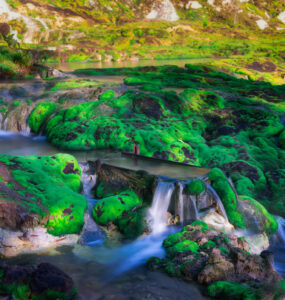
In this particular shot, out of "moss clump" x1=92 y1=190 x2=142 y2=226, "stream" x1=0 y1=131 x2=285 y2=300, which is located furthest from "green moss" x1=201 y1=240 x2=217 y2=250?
"moss clump" x1=92 y1=190 x2=142 y2=226

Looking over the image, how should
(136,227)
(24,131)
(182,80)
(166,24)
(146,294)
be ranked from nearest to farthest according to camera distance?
(146,294), (136,227), (24,131), (182,80), (166,24)

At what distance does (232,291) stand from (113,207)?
10.3 ft

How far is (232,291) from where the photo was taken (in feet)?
17.2

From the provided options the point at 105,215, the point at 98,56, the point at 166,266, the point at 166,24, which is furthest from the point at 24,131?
the point at 166,24

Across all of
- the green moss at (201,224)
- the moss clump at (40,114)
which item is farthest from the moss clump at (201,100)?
the green moss at (201,224)

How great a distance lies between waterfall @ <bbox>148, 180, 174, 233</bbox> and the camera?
25.0 ft

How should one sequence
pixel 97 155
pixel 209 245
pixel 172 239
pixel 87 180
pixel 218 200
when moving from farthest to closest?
pixel 97 155 < pixel 87 180 < pixel 218 200 < pixel 172 239 < pixel 209 245

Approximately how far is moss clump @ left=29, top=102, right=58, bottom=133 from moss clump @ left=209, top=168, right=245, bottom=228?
753 centimetres

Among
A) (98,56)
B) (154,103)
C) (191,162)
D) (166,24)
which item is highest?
(166,24)

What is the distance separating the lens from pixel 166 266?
19.9 feet

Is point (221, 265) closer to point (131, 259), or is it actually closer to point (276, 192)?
point (131, 259)

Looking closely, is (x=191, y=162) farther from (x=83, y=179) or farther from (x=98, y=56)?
(x=98, y=56)

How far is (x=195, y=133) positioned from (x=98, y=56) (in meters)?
33.1

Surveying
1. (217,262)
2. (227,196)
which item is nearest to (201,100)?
(227,196)
